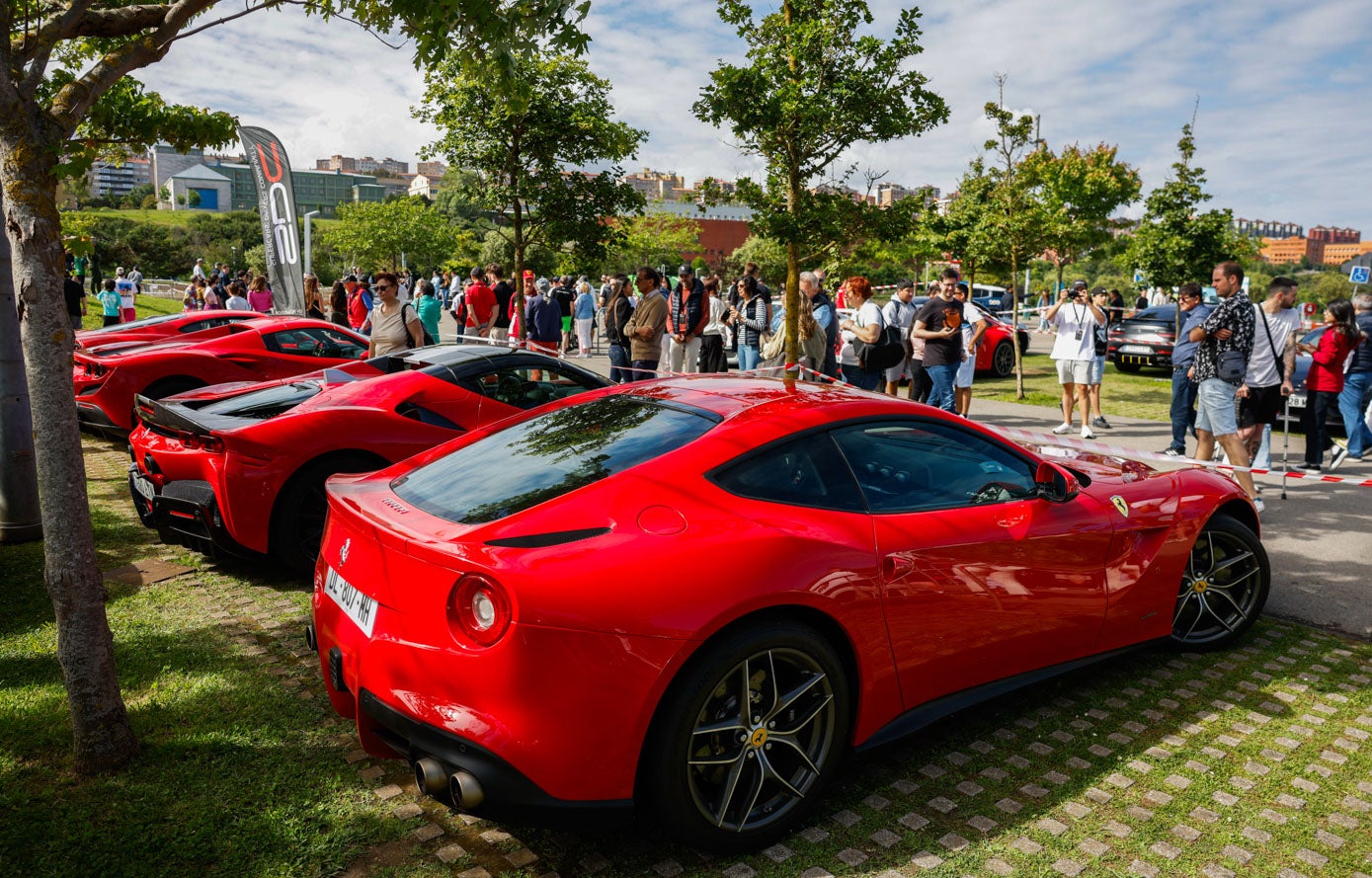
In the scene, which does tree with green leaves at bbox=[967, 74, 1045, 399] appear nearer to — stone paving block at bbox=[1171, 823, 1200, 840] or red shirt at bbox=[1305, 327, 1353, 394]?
red shirt at bbox=[1305, 327, 1353, 394]

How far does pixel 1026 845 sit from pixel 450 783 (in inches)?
72.3

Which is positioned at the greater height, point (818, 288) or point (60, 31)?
point (60, 31)

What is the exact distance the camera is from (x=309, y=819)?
3.11 metres

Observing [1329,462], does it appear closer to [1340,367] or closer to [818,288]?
[1340,367]

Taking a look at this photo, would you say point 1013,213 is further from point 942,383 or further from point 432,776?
point 432,776

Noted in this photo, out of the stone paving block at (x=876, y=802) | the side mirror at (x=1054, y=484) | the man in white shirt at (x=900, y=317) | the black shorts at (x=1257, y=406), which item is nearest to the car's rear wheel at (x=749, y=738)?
the stone paving block at (x=876, y=802)

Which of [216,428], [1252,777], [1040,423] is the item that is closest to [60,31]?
[216,428]

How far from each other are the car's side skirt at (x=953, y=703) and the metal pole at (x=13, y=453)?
595 centimetres

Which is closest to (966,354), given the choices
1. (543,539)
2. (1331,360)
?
(1331,360)

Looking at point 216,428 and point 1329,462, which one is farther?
Result: point 1329,462

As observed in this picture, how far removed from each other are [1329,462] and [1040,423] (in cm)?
311

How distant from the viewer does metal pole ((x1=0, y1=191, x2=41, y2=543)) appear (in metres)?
6.39

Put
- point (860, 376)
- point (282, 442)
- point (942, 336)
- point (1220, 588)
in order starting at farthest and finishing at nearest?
point (860, 376) → point (942, 336) → point (282, 442) → point (1220, 588)

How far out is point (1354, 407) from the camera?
33.6 feet
